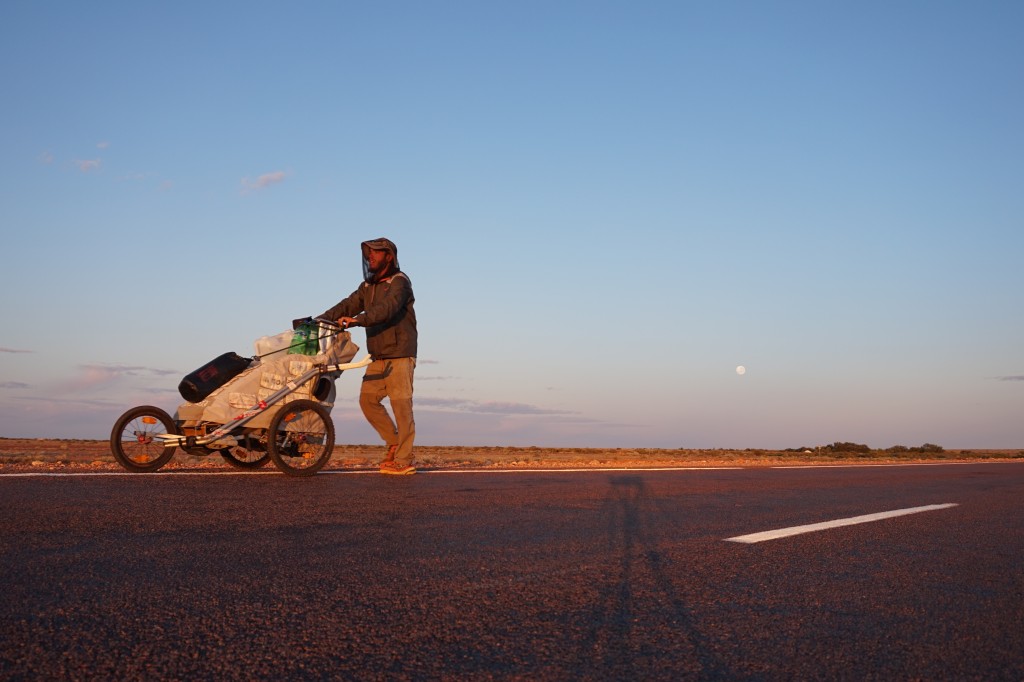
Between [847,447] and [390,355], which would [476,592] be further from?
[847,447]

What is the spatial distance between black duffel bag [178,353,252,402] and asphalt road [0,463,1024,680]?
2.12 metres

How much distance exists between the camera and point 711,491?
31.0 ft

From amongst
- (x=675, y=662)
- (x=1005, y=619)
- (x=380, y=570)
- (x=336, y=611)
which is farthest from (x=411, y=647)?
(x=1005, y=619)

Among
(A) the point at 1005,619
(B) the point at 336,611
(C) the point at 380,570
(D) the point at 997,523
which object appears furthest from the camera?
(D) the point at 997,523

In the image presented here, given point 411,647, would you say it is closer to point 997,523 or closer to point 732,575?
point 732,575

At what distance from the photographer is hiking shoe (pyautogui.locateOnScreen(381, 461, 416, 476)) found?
388 inches

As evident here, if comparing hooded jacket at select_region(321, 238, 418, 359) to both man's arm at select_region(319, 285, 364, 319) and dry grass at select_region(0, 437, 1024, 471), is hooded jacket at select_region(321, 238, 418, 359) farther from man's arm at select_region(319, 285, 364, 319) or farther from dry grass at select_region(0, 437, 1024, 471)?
dry grass at select_region(0, 437, 1024, 471)

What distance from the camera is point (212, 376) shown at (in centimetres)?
916

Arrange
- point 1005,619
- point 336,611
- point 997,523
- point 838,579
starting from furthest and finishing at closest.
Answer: point 997,523 < point 838,579 < point 1005,619 < point 336,611

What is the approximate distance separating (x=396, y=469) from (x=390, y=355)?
4.10 ft

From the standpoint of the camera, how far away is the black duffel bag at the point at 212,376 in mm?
9016

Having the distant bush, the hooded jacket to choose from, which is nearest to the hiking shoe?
the hooded jacket

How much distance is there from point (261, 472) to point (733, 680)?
7585 mm

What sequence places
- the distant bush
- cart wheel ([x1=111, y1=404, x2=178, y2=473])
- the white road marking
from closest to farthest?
the white road marking → cart wheel ([x1=111, y1=404, x2=178, y2=473]) → the distant bush
